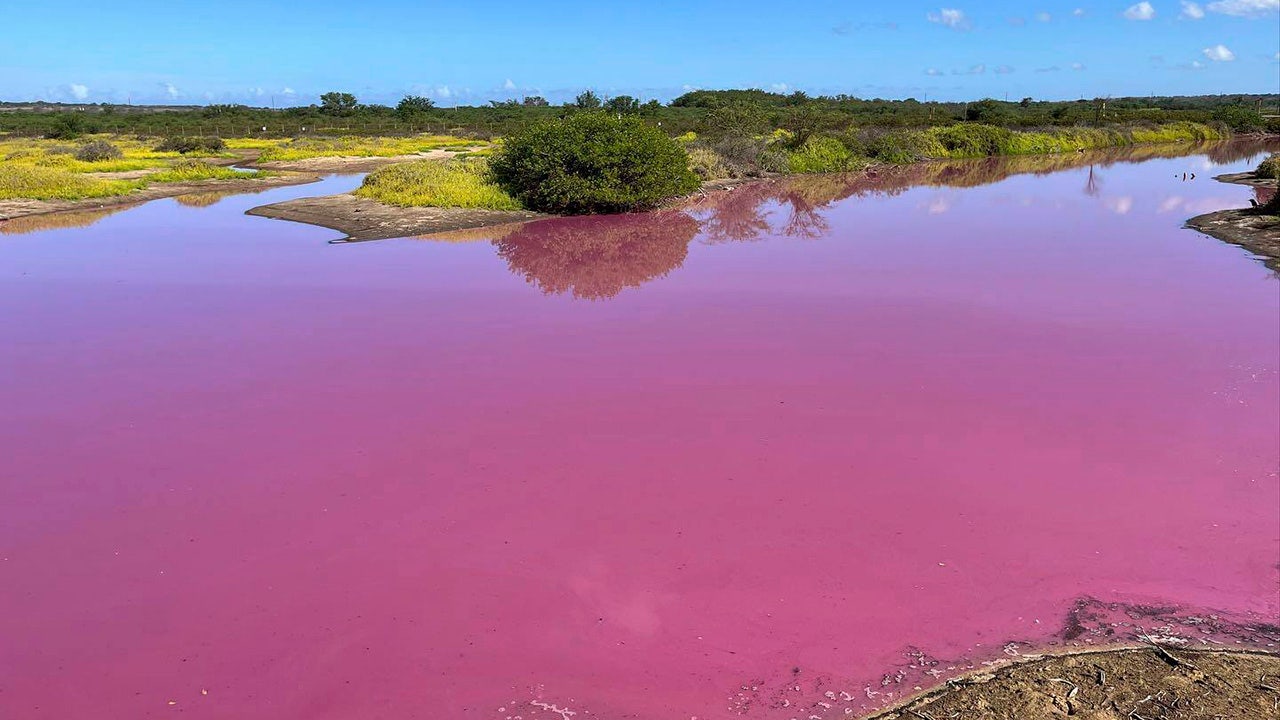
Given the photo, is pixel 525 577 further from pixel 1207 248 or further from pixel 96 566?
pixel 1207 248

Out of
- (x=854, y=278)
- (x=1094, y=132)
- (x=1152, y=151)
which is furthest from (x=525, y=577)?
(x=1094, y=132)

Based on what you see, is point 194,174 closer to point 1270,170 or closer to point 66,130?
point 66,130

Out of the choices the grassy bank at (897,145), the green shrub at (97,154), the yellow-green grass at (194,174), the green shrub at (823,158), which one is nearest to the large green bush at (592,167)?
the grassy bank at (897,145)

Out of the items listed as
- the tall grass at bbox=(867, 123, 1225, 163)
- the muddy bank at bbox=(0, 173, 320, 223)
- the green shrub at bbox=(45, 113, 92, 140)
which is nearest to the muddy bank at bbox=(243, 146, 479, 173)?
the muddy bank at bbox=(0, 173, 320, 223)

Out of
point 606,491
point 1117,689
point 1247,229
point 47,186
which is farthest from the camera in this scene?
point 47,186

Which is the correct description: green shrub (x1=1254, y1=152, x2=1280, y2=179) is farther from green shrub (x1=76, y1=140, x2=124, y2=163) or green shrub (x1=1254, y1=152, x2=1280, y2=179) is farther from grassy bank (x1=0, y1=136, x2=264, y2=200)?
green shrub (x1=76, y1=140, x2=124, y2=163)

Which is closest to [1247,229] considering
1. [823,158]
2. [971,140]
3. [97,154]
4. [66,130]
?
[823,158]
